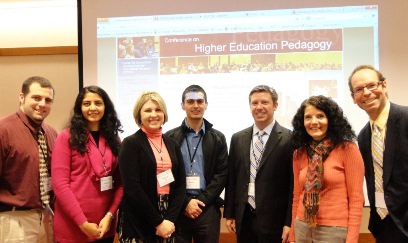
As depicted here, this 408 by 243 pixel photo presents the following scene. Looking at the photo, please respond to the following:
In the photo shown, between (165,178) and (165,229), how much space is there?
1.01 ft

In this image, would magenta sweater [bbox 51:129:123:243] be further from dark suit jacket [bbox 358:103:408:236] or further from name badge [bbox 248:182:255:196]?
dark suit jacket [bbox 358:103:408:236]

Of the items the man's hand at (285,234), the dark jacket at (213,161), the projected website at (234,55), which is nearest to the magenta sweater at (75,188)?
the dark jacket at (213,161)

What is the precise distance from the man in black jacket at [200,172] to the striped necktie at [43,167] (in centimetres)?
87

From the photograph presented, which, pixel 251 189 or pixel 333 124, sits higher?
pixel 333 124

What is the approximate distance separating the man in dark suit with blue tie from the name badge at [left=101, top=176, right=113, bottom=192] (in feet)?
5.21

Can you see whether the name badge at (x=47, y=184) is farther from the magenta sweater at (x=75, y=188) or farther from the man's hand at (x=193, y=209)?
the man's hand at (x=193, y=209)

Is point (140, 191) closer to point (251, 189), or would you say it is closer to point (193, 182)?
point (193, 182)

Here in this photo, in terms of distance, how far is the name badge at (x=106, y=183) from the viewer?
7.82 feet

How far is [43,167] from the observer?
2.50m

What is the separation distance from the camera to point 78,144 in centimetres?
237

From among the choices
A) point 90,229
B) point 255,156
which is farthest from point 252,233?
point 90,229

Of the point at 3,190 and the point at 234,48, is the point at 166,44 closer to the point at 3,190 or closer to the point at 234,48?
the point at 234,48

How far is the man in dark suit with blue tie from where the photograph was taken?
6.92ft

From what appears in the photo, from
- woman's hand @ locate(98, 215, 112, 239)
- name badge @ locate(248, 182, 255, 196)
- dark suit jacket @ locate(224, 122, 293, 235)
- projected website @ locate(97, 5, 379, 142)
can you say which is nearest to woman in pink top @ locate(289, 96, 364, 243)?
dark suit jacket @ locate(224, 122, 293, 235)
